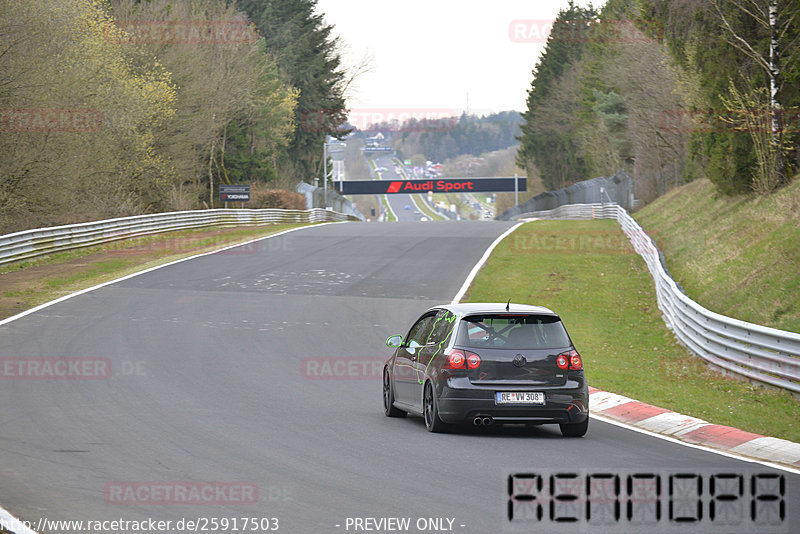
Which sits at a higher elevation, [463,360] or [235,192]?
[235,192]

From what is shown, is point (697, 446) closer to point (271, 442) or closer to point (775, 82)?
point (271, 442)

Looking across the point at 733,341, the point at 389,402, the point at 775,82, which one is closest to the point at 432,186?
the point at 775,82

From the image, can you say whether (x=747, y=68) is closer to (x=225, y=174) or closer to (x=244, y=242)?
(x=244, y=242)

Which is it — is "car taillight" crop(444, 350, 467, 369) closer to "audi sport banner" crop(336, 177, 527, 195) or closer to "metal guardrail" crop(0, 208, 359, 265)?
"metal guardrail" crop(0, 208, 359, 265)

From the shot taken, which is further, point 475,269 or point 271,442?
point 475,269

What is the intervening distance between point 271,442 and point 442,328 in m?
2.48

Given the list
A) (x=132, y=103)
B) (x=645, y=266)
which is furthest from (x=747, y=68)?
(x=132, y=103)

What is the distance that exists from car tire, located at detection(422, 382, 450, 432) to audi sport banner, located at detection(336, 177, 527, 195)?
10863cm

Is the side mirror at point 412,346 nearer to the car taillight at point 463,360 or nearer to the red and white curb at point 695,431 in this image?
the car taillight at point 463,360

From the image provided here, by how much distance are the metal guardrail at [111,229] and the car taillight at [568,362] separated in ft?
75.9

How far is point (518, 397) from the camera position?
1041cm

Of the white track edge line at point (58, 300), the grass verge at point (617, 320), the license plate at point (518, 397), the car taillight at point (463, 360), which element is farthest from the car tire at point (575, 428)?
the white track edge line at point (58, 300)

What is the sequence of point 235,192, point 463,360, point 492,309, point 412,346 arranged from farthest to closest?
1. point 235,192
2. point 412,346
3. point 492,309
4. point 463,360

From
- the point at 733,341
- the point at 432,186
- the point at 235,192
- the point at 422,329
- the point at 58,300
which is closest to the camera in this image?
the point at 422,329
